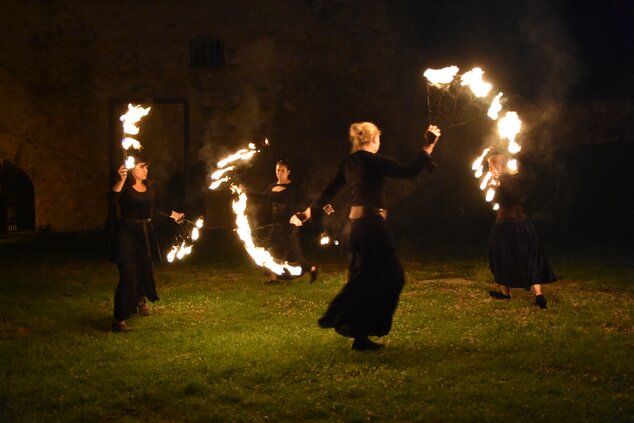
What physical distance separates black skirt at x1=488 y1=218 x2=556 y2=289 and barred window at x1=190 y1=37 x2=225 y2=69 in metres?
12.9

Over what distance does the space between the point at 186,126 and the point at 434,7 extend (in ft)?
25.8

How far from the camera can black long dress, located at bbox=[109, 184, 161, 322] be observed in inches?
313

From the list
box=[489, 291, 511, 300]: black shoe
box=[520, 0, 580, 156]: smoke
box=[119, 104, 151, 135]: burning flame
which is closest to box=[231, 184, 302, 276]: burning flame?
box=[119, 104, 151, 135]: burning flame

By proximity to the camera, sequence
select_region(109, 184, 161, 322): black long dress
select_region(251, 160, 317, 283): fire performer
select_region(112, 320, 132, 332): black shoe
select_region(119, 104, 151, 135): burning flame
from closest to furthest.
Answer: select_region(112, 320, 132, 332): black shoe
select_region(109, 184, 161, 322): black long dress
select_region(119, 104, 151, 135): burning flame
select_region(251, 160, 317, 283): fire performer

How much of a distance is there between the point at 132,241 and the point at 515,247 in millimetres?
4849

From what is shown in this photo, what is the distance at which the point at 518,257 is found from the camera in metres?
9.09

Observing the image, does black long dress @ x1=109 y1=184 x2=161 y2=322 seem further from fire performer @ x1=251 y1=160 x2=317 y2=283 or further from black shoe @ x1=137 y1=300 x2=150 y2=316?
fire performer @ x1=251 y1=160 x2=317 y2=283

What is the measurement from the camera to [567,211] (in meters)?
17.3

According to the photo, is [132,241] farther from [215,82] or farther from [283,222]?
[215,82]

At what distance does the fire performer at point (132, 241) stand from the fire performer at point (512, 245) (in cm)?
447

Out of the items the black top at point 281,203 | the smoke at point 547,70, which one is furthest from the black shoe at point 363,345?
the smoke at point 547,70

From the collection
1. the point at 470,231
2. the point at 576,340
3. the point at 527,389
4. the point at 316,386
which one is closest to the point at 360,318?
the point at 316,386

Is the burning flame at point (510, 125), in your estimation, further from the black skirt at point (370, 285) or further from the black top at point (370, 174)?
the black skirt at point (370, 285)

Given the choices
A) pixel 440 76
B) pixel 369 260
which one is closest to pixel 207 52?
pixel 440 76
